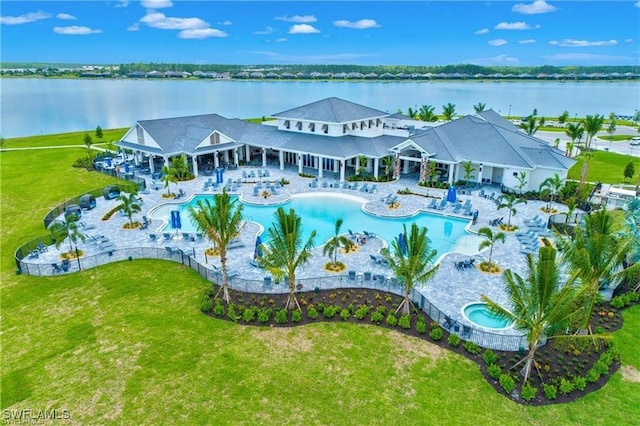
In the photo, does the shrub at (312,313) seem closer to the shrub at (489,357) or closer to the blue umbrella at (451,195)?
the shrub at (489,357)

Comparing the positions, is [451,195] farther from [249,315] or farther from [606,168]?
[606,168]

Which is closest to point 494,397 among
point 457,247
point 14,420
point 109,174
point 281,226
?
point 281,226

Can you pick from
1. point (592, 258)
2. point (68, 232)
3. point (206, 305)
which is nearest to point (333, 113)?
point (68, 232)

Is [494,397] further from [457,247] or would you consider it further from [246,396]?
[457,247]

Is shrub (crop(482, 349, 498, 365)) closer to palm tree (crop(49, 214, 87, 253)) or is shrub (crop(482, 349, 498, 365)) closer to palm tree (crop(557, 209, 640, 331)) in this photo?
palm tree (crop(557, 209, 640, 331))

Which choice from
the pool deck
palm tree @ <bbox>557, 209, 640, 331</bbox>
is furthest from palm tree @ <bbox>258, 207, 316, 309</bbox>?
palm tree @ <bbox>557, 209, 640, 331</bbox>

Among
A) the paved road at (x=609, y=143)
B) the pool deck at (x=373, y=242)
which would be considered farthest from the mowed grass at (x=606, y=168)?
the pool deck at (x=373, y=242)
